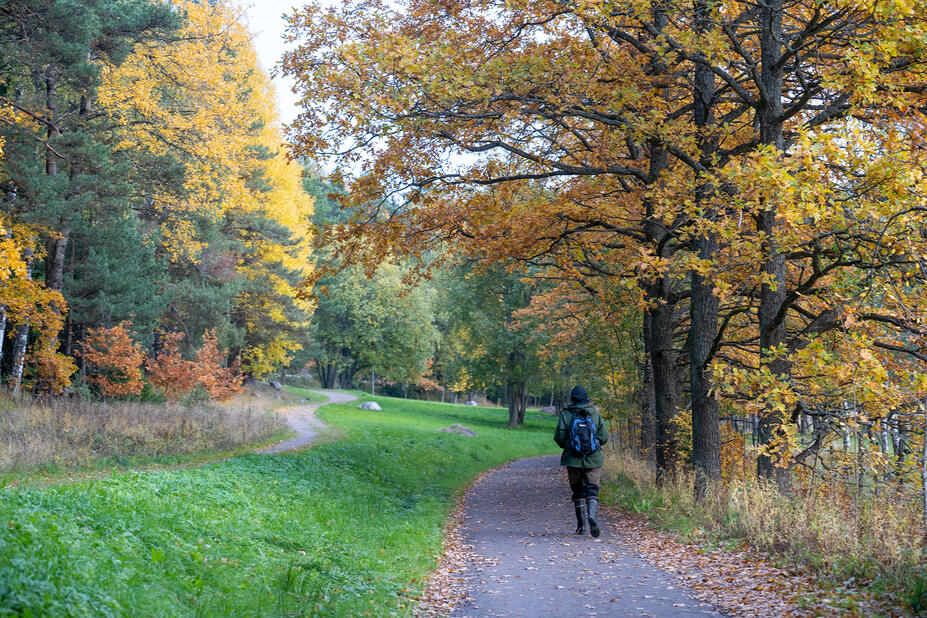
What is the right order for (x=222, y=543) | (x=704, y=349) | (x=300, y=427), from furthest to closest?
1. (x=300, y=427)
2. (x=704, y=349)
3. (x=222, y=543)

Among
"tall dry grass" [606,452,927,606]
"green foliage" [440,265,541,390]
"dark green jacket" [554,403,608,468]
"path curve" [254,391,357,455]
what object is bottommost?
"path curve" [254,391,357,455]

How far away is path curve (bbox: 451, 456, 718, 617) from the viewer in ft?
19.5

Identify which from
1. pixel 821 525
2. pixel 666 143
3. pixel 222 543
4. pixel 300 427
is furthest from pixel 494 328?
pixel 222 543

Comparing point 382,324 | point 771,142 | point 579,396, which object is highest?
point 771,142

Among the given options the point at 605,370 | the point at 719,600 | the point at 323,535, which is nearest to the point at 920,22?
the point at 719,600

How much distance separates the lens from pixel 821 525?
6695 millimetres

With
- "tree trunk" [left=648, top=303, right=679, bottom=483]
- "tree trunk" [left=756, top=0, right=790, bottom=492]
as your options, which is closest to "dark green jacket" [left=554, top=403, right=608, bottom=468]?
"tree trunk" [left=756, top=0, right=790, bottom=492]

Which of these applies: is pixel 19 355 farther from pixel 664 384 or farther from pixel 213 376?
pixel 664 384

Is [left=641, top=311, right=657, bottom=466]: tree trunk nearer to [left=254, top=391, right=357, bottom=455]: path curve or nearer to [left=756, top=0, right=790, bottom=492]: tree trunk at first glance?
[left=756, top=0, right=790, bottom=492]: tree trunk

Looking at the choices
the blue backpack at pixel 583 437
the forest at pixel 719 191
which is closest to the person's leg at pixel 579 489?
the blue backpack at pixel 583 437

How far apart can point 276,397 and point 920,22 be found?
35.7 meters

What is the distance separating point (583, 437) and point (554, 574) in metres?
2.44

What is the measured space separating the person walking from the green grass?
83.7 inches

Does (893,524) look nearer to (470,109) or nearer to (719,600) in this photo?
(719,600)
